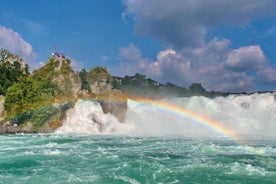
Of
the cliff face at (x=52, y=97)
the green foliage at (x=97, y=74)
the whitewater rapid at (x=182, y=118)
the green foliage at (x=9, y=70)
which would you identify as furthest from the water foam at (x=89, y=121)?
the green foliage at (x=9, y=70)

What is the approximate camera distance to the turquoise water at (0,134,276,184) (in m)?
18.0

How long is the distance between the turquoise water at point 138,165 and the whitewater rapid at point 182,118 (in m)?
22.0

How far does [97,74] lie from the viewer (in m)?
60.5

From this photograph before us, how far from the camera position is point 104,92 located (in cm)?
5856

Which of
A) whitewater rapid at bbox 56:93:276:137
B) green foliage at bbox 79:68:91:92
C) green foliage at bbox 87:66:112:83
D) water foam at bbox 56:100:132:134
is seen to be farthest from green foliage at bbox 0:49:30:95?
whitewater rapid at bbox 56:93:276:137

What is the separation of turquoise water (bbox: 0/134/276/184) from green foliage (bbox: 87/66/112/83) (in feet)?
107

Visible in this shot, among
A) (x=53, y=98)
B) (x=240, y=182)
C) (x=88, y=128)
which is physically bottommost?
(x=240, y=182)

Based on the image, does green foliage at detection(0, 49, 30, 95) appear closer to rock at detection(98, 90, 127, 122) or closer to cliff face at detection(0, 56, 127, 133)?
cliff face at detection(0, 56, 127, 133)

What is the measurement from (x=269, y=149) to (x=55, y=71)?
40.0 meters

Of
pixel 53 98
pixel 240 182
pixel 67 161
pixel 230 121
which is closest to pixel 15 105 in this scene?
pixel 53 98

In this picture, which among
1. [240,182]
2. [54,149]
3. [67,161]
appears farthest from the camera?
[54,149]

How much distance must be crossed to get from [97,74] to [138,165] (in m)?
40.4

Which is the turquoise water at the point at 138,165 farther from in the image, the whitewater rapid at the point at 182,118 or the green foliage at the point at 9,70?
the green foliage at the point at 9,70

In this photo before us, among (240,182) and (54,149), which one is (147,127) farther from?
(240,182)
